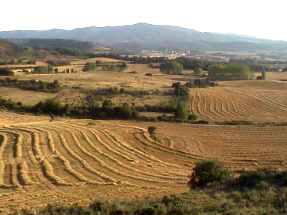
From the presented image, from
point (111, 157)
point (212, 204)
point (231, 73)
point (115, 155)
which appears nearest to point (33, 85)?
point (115, 155)

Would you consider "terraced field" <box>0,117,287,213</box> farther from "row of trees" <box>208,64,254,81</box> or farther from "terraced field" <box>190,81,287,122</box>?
"row of trees" <box>208,64,254,81</box>

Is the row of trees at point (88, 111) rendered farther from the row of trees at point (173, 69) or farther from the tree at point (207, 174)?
the row of trees at point (173, 69)

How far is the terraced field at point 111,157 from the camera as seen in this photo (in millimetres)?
15219

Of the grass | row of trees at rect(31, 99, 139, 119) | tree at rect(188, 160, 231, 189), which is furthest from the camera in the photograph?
row of trees at rect(31, 99, 139, 119)

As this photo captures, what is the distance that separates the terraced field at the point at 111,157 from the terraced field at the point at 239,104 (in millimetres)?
9152

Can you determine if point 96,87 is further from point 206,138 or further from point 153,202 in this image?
point 153,202

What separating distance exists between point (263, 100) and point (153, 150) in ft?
108

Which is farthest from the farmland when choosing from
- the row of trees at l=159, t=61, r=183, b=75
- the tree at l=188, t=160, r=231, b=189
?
the row of trees at l=159, t=61, r=183, b=75

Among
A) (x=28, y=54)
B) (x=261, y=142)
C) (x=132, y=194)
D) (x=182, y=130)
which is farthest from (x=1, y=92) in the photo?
(x=28, y=54)

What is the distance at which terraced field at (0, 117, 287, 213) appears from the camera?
15.2m

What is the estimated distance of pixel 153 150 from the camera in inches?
971

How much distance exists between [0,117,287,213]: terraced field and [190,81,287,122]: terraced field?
915cm

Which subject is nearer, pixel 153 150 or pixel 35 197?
pixel 35 197

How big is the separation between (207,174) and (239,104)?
122 feet
